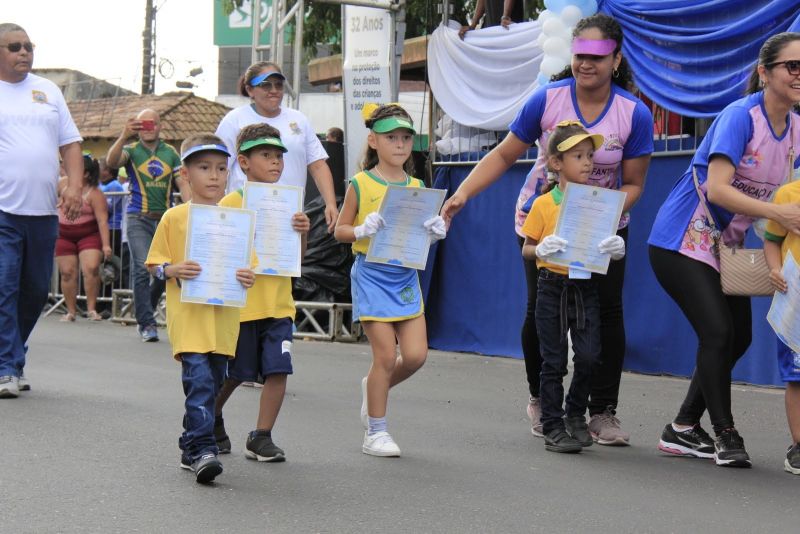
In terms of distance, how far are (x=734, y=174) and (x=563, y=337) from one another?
116cm

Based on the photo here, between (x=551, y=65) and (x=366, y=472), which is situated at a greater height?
(x=551, y=65)

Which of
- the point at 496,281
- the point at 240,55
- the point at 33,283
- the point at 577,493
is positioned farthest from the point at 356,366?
the point at 240,55

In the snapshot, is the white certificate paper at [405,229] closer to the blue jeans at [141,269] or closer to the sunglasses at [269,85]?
the sunglasses at [269,85]

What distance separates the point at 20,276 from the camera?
28.1ft

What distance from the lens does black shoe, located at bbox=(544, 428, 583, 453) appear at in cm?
672

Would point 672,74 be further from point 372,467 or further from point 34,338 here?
point 34,338

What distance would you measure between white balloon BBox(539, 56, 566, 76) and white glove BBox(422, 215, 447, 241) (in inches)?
158

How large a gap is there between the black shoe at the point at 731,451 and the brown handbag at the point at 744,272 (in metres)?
0.66

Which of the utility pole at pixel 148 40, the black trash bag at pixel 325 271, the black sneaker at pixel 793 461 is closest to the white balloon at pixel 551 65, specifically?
the black trash bag at pixel 325 271

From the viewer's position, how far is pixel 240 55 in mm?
60812

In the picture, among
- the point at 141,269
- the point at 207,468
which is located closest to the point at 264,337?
the point at 207,468

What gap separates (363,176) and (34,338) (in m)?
6.83

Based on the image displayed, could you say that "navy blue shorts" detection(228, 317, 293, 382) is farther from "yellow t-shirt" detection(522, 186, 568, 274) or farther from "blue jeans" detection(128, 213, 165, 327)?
"blue jeans" detection(128, 213, 165, 327)

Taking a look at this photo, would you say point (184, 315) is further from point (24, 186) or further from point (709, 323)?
point (24, 186)
